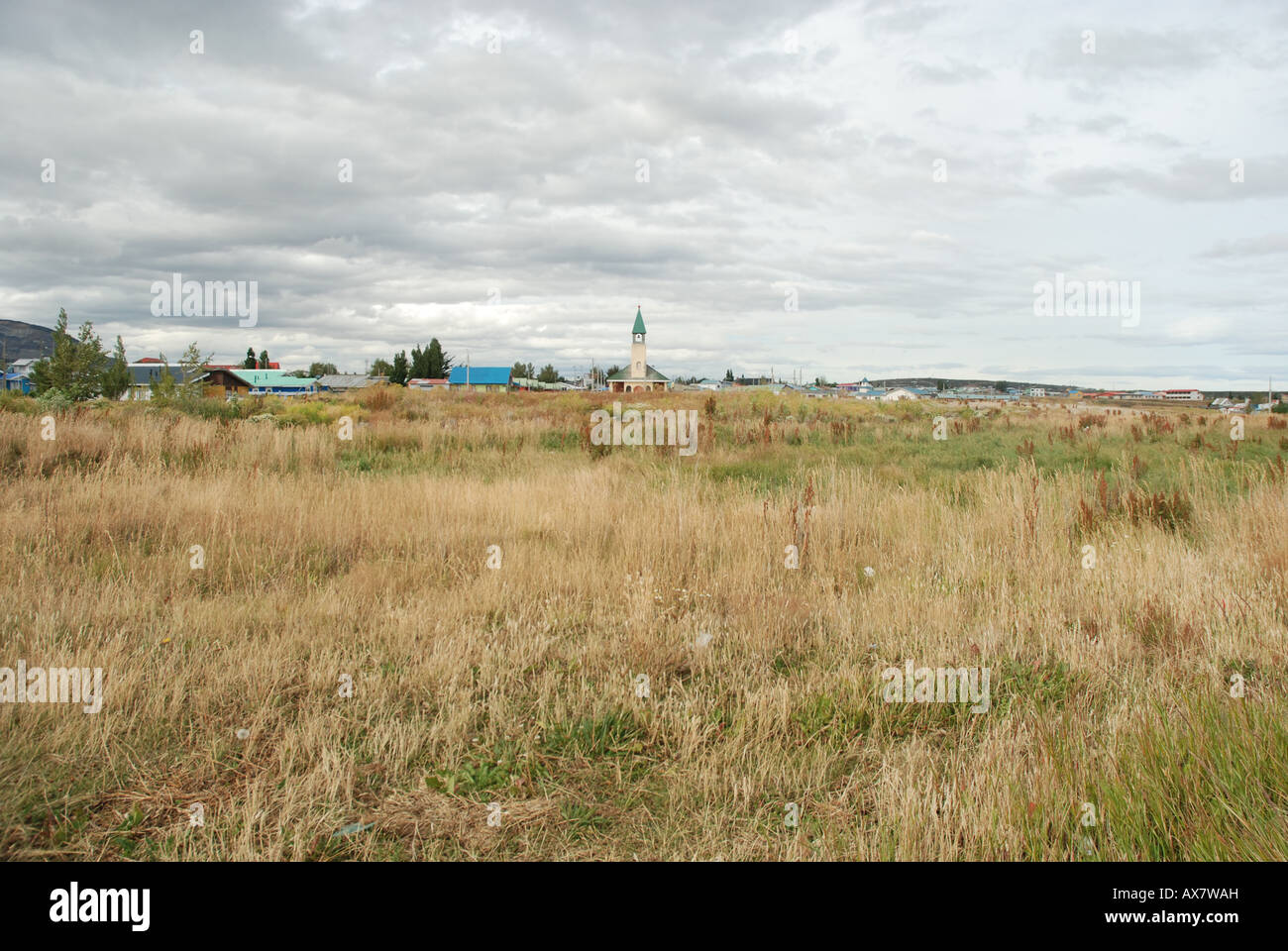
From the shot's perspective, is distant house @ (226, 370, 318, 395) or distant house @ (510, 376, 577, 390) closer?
distant house @ (226, 370, 318, 395)

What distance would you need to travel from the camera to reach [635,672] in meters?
4.38

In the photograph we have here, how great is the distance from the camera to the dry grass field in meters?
2.83

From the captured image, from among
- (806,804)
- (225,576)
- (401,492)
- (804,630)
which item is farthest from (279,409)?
(806,804)

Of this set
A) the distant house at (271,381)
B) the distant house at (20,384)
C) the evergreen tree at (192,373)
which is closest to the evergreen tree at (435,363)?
the distant house at (271,381)

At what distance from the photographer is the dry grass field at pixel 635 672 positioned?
2.83m

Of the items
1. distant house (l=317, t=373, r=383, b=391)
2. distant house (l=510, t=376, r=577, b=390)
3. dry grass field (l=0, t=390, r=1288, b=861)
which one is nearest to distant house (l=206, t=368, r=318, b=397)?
distant house (l=317, t=373, r=383, b=391)

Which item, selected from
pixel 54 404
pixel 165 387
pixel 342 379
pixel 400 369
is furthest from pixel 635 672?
pixel 342 379

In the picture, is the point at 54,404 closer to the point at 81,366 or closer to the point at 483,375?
the point at 81,366

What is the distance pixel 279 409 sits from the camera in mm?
21859

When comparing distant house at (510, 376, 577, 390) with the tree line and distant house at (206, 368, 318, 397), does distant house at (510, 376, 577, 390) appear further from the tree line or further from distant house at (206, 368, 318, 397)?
the tree line

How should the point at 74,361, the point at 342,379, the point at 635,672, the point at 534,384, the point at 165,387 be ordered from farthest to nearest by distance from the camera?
the point at 342,379, the point at 534,384, the point at 74,361, the point at 165,387, the point at 635,672

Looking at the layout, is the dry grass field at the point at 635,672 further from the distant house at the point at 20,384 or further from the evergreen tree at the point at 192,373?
the distant house at the point at 20,384

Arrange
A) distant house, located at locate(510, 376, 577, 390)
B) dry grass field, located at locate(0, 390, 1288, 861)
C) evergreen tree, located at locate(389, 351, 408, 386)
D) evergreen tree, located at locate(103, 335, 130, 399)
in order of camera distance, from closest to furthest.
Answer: dry grass field, located at locate(0, 390, 1288, 861) < evergreen tree, located at locate(103, 335, 130, 399) < evergreen tree, located at locate(389, 351, 408, 386) < distant house, located at locate(510, 376, 577, 390)
